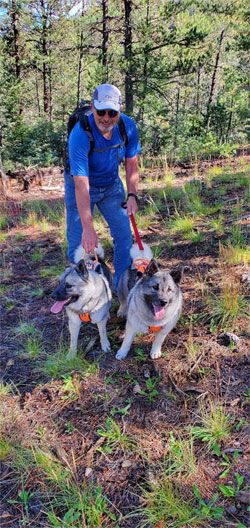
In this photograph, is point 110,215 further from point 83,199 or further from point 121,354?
point 121,354

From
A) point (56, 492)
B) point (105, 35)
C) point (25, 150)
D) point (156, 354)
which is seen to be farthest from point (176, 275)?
point (25, 150)

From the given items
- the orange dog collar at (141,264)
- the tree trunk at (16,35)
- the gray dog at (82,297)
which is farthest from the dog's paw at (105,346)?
the tree trunk at (16,35)

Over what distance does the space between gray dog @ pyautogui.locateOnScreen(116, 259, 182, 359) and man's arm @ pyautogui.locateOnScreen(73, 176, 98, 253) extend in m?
0.57

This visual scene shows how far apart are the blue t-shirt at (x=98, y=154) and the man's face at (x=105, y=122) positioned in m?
0.08

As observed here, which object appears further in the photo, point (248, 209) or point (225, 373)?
point (248, 209)

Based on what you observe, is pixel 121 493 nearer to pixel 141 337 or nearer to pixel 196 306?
pixel 141 337

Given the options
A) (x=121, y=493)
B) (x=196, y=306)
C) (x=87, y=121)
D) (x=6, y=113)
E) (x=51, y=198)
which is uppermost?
(x=6, y=113)

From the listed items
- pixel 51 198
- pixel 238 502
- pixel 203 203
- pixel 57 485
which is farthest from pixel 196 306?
pixel 51 198

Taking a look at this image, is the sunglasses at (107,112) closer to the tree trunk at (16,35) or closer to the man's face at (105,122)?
the man's face at (105,122)

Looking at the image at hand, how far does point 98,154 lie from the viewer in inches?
118

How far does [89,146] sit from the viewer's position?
2.86 metres

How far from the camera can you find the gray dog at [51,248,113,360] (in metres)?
2.64

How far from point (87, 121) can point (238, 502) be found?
308 centimetres

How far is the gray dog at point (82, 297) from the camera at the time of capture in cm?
264
